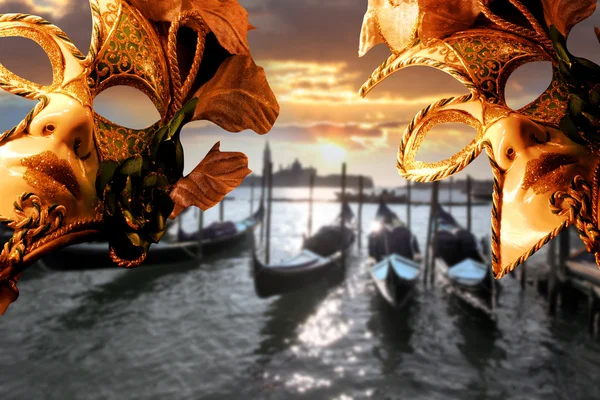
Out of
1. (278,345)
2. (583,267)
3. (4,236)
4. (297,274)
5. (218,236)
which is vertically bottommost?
(278,345)

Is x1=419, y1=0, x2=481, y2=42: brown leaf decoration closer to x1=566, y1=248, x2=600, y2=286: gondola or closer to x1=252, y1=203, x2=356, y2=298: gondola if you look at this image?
x1=566, y1=248, x2=600, y2=286: gondola

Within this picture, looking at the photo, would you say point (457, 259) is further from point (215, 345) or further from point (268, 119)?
point (268, 119)

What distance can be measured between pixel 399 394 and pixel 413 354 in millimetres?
1596

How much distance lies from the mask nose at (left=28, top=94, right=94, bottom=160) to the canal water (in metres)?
8.88

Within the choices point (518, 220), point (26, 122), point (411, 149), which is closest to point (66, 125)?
point (26, 122)

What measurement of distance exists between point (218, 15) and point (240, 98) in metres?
0.15

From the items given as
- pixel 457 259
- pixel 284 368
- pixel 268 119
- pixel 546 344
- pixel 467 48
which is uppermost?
pixel 467 48

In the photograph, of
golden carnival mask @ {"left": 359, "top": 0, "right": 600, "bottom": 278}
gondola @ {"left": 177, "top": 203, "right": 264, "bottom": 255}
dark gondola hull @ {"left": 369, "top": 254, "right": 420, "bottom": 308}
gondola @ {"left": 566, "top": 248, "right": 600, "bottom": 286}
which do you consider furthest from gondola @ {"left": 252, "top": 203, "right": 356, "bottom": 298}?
golden carnival mask @ {"left": 359, "top": 0, "right": 600, "bottom": 278}

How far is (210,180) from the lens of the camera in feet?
2.32

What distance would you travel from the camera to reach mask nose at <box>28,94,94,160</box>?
0.52 meters

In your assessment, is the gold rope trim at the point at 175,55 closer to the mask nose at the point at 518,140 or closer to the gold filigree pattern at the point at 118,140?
the gold filigree pattern at the point at 118,140

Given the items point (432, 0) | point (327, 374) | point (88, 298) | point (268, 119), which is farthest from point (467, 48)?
point (88, 298)

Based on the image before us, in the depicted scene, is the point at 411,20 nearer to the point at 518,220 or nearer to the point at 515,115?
the point at 515,115

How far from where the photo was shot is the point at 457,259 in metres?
12.7
